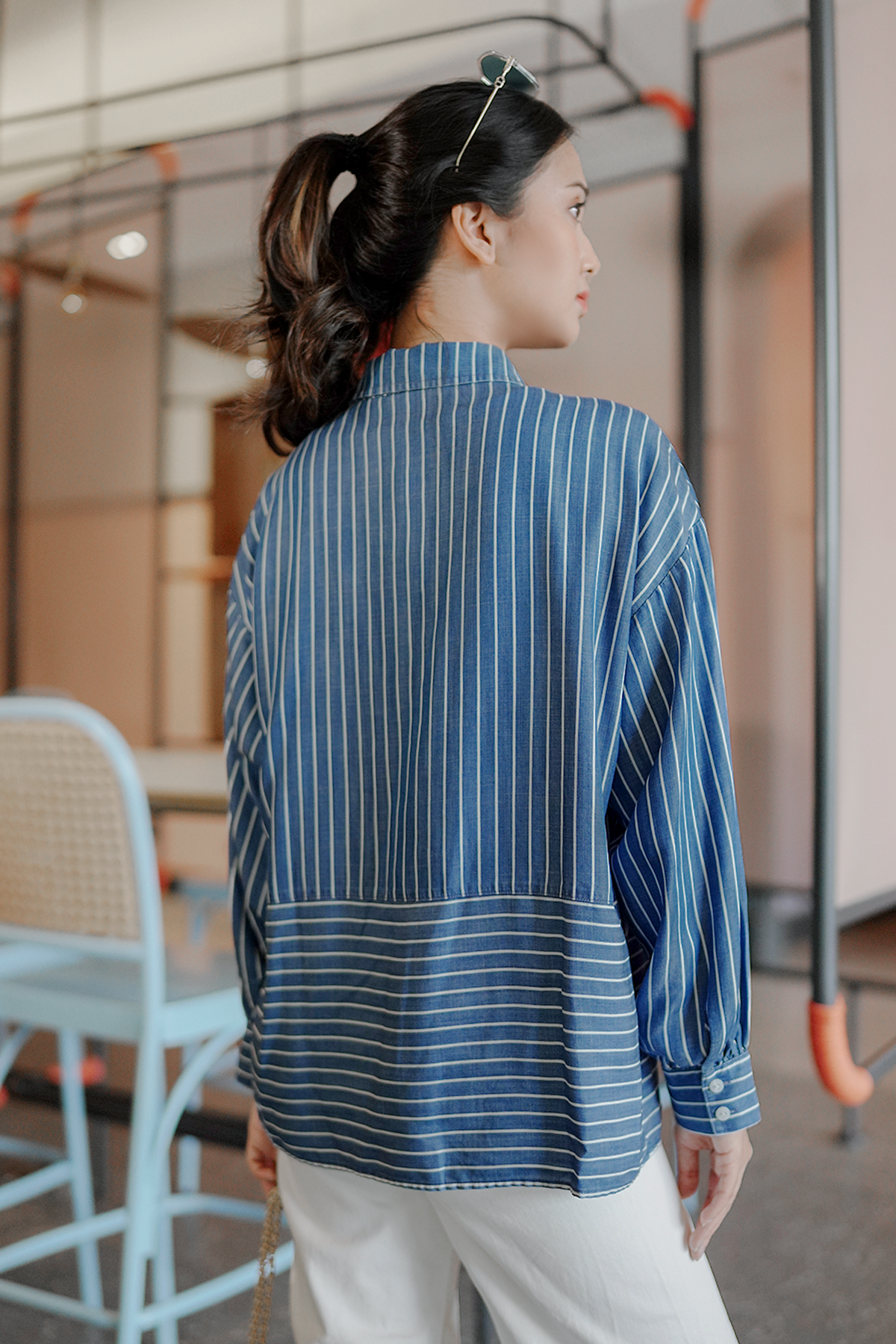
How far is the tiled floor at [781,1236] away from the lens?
163cm

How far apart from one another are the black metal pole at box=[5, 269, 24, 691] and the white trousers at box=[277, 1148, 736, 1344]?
4022mm

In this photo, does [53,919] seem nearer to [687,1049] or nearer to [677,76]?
[687,1049]

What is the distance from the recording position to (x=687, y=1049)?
0.68 meters

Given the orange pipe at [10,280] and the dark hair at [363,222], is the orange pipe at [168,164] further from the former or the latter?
the dark hair at [363,222]

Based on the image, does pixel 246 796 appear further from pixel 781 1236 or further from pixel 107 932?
pixel 781 1236

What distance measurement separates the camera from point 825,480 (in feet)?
4.57

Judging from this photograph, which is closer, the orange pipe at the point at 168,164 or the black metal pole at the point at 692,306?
the black metal pole at the point at 692,306

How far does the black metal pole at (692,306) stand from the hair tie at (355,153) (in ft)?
8.13

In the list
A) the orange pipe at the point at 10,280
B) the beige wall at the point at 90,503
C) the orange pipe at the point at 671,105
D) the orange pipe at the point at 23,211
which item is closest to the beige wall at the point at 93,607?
the beige wall at the point at 90,503

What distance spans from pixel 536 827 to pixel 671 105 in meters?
3.08

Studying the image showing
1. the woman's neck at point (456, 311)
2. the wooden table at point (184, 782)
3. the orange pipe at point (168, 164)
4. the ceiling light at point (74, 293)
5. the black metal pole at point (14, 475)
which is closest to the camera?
the woman's neck at point (456, 311)

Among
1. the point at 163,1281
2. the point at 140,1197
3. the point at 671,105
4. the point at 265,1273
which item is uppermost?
the point at 671,105

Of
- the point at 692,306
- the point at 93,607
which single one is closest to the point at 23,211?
the point at 93,607

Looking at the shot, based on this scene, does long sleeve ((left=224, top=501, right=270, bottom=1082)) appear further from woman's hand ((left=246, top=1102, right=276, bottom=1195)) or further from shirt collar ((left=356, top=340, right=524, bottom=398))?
shirt collar ((left=356, top=340, right=524, bottom=398))
